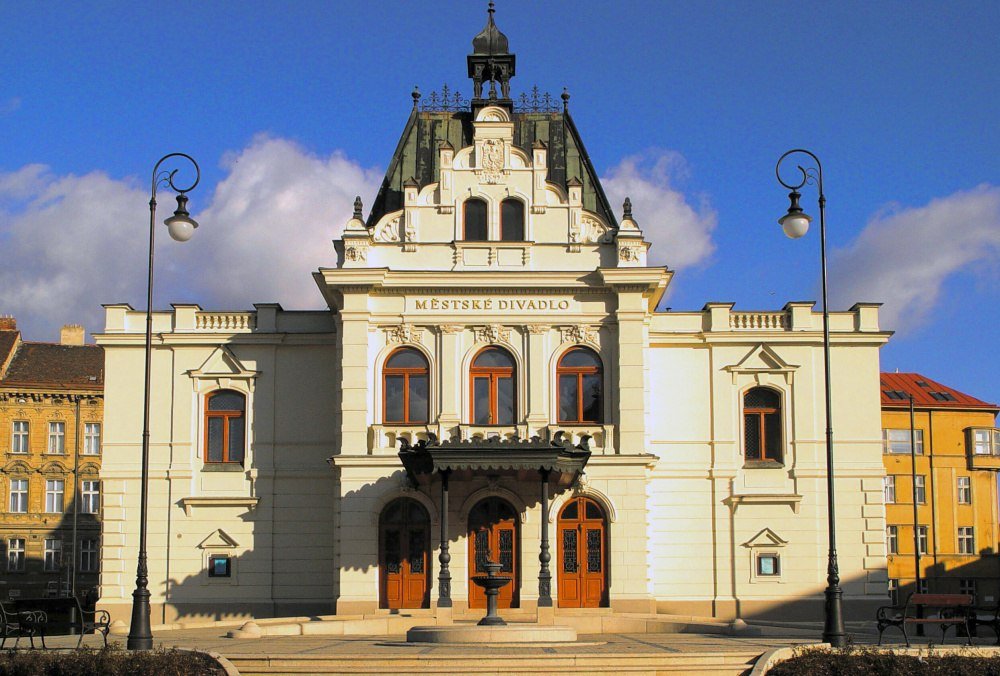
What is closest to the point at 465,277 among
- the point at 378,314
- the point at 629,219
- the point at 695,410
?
the point at 378,314

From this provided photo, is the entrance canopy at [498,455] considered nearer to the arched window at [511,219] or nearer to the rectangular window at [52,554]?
the arched window at [511,219]

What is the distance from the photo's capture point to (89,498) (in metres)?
64.3

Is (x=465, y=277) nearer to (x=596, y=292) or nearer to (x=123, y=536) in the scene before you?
(x=596, y=292)

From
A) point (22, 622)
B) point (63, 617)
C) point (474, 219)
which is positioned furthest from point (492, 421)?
point (63, 617)

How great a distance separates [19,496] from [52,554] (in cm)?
320

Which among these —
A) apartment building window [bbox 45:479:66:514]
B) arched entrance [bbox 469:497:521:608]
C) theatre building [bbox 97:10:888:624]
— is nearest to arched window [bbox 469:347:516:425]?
theatre building [bbox 97:10:888:624]

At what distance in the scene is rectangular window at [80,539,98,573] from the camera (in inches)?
2501

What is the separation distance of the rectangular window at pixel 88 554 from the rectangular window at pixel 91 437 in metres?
4.37

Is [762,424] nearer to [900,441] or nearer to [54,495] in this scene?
[900,441]

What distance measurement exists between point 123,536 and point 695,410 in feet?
56.0

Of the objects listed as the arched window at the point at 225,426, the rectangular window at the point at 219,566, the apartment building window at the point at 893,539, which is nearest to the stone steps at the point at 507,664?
the rectangular window at the point at 219,566

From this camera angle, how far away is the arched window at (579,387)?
36250 mm

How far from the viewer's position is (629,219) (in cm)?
3666

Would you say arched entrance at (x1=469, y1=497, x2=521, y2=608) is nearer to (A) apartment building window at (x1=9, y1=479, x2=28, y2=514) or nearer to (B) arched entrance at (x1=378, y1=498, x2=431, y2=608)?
(B) arched entrance at (x1=378, y1=498, x2=431, y2=608)
